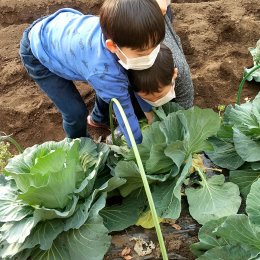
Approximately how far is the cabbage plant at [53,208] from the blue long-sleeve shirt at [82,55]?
0.27 m

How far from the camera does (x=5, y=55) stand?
11.7 ft

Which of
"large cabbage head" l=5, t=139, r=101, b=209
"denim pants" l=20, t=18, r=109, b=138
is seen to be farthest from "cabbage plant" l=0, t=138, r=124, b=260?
"denim pants" l=20, t=18, r=109, b=138

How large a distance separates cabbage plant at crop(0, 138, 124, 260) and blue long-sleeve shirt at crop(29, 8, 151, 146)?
0.88ft

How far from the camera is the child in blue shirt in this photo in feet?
5.80

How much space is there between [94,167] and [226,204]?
56cm

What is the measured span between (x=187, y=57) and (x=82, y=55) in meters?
1.49

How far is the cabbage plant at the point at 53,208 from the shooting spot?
176 cm

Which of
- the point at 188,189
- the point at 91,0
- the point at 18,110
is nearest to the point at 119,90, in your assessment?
the point at 188,189

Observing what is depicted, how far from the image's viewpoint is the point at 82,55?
203 cm

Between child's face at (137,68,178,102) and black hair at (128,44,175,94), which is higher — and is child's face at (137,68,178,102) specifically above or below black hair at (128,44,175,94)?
below

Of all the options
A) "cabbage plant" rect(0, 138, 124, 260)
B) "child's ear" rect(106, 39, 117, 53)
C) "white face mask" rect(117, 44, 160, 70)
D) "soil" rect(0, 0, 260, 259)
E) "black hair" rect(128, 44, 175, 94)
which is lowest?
"soil" rect(0, 0, 260, 259)

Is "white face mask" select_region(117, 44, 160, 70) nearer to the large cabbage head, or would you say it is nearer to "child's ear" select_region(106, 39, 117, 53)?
"child's ear" select_region(106, 39, 117, 53)

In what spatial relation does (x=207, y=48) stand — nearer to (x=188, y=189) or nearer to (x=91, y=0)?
(x=91, y=0)

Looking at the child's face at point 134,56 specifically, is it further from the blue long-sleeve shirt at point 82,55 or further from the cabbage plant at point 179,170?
the cabbage plant at point 179,170
